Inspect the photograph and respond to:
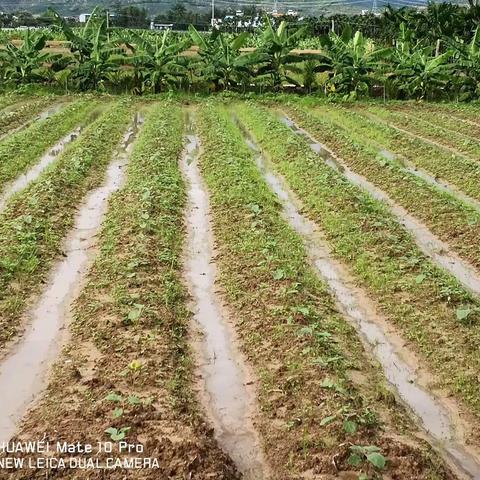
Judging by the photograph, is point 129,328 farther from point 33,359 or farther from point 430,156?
point 430,156

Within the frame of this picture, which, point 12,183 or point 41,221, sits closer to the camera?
point 41,221

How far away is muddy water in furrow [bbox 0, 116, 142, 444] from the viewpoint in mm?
5022

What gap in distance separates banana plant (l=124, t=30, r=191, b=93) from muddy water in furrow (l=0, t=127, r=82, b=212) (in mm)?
8087

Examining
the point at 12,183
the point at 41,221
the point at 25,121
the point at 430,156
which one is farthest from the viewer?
the point at 25,121

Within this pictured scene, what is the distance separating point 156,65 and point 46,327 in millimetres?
18017

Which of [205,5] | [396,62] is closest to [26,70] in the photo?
[396,62]

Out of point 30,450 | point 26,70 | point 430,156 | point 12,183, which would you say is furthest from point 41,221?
point 26,70

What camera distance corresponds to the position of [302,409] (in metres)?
4.77

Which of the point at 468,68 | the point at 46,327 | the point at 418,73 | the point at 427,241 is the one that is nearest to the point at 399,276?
the point at 427,241

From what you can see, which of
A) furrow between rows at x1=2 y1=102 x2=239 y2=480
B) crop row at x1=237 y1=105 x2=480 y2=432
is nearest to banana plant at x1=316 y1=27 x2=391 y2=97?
crop row at x1=237 y1=105 x2=480 y2=432

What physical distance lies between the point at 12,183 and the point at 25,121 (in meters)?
6.79

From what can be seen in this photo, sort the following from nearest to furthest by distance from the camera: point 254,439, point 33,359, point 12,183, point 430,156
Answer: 1. point 254,439
2. point 33,359
3. point 12,183
4. point 430,156

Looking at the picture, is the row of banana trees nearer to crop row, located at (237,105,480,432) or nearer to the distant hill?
crop row, located at (237,105,480,432)

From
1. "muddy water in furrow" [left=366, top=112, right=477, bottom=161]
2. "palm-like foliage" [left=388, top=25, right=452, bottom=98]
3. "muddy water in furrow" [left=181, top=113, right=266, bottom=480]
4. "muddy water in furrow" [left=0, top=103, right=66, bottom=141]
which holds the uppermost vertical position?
"palm-like foliage" [left=388, top=25, right=452, bottom=98]
